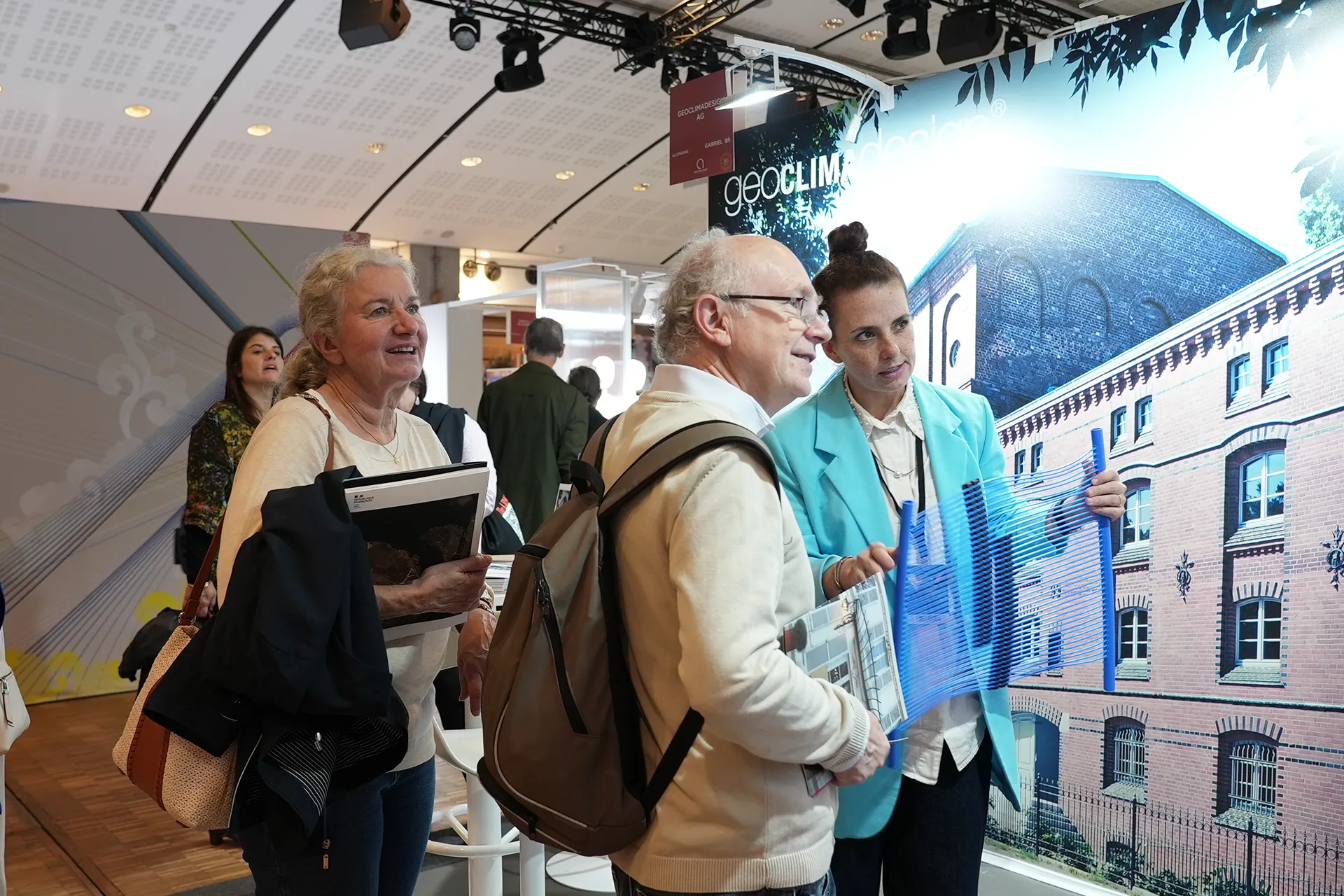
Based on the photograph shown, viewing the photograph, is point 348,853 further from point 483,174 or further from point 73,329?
point 483,174

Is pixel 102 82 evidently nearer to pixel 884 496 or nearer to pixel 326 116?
pixel 326 116

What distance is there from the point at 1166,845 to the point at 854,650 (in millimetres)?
2260

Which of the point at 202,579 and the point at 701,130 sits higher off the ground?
the point at 701,130

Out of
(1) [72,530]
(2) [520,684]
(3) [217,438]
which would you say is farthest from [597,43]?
(2) [520,684]

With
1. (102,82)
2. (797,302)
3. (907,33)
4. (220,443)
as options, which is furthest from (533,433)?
(102,82)

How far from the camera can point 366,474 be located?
1879mm

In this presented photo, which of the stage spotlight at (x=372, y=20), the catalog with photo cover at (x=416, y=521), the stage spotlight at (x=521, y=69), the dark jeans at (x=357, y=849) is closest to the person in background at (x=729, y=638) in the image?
the catalog with photo cover at (x=416, y=521)

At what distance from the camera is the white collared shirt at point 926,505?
6.09 ft

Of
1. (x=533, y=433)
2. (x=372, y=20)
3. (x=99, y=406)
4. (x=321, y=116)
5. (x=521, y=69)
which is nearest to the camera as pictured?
(x=533, y=433)

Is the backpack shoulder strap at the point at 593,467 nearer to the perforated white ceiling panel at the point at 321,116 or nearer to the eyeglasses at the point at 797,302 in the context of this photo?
the eyeglasses at the point at 797,302

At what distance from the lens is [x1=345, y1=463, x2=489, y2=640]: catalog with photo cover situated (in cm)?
171

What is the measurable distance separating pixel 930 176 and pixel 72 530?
5.61m

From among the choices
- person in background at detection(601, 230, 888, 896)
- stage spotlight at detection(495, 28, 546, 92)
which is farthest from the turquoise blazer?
stage spotlight at detection(495, 28, 546, 92)

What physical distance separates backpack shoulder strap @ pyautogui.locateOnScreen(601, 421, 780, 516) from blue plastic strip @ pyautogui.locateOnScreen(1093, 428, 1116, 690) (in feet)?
2.36
